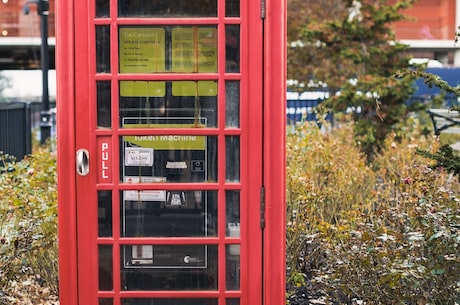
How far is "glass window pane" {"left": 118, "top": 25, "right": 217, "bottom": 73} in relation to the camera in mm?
3889

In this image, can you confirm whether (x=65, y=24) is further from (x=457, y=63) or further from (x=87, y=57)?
(x=457, y=63)

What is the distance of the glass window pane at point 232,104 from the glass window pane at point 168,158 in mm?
116

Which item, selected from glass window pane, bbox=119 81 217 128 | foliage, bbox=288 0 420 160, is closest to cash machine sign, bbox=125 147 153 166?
glass window pane, bbox=119 81 217 128

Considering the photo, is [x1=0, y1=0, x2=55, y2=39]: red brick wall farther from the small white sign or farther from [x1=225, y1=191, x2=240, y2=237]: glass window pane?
[x1=225, y1=191, x2=240, y2=237]: glass window pane

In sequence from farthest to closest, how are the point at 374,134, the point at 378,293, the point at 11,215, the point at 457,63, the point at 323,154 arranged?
the point at 457,63
the point at 374,134
the point at 323,154
the point at 11,215
the point at 378,293

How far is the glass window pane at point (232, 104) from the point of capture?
3.89m

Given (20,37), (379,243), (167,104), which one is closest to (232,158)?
(167,104)

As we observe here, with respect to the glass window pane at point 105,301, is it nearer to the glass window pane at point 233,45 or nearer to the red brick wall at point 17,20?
the glass window pane at point 233,45

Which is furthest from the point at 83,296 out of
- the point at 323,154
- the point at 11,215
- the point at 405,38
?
the point at 405,38

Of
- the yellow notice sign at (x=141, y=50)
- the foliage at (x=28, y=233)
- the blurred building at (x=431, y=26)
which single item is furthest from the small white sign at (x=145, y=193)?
the blurred building at (x=431, y=26)

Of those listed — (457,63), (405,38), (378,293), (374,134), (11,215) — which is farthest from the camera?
(457,63)

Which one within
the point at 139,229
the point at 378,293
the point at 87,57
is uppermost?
the point at 87,57

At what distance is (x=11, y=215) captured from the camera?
19.5ft

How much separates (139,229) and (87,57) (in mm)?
878
